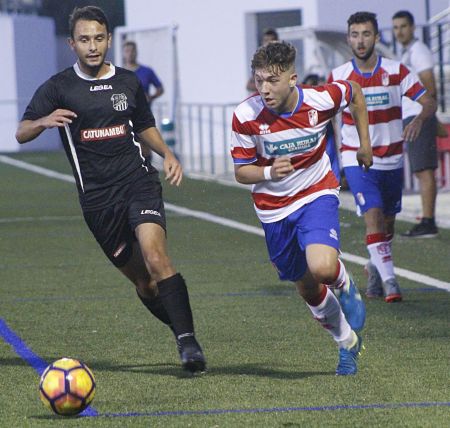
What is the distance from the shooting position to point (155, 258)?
750cm

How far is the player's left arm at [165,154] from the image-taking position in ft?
24.9

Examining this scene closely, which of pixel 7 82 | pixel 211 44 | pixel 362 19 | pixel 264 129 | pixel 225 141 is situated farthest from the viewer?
pixel 7 82

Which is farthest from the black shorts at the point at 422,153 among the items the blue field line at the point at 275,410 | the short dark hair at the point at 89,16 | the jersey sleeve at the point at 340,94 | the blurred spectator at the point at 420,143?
the blue field line at the point at 275,410

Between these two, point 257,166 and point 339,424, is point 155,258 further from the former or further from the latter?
point 339,424

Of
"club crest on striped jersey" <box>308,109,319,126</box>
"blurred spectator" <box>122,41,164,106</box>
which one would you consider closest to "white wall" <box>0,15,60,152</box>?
"blurred spectator" <box>122,41,164,106</box>

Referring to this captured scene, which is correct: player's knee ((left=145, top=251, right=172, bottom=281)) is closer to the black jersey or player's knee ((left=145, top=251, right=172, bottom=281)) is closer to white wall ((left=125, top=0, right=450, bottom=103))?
the black jersey

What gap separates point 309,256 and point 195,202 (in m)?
12.0

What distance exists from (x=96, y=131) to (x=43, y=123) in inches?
13.8

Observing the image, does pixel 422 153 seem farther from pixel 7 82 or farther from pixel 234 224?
pixel 7 82

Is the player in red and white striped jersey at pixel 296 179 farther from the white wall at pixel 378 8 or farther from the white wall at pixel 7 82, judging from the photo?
the white wall at pixel 7 82

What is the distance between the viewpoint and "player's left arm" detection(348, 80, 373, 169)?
25.3ft

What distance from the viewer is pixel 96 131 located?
25.5ft

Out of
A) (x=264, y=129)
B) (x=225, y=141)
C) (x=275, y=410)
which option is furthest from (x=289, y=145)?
(x=225, y=141)

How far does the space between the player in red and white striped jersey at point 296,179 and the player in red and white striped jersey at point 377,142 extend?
267cm
